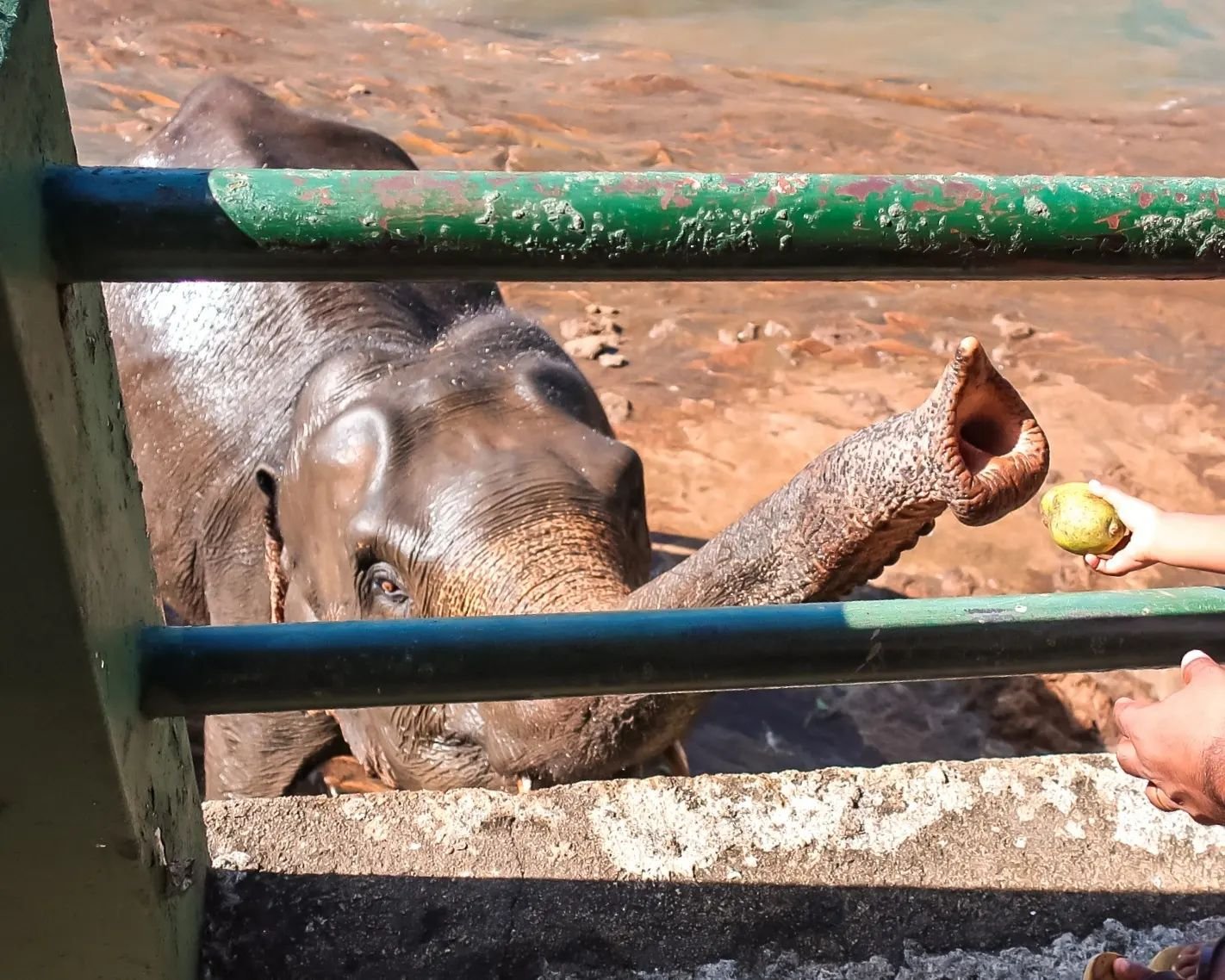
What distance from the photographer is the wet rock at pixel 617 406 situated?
5.72 meters

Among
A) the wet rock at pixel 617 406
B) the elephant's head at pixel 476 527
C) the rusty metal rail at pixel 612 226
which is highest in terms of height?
the rusty metal rail at pixel 612 226

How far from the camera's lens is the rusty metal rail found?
78 centimetres

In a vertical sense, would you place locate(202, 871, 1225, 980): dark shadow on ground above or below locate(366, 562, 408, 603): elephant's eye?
above

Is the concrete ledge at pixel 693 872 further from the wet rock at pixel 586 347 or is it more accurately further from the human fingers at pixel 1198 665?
the wet rock at pixel 586 347

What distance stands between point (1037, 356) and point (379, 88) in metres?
5.97

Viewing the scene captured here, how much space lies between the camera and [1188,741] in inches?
47.8

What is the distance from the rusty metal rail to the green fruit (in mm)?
627

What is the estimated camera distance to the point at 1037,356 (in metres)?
6.45

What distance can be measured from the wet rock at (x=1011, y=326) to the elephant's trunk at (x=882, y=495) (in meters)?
5.44

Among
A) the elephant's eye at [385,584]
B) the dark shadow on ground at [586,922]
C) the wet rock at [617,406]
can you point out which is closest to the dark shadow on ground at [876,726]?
the elephant's eye at [385,584]

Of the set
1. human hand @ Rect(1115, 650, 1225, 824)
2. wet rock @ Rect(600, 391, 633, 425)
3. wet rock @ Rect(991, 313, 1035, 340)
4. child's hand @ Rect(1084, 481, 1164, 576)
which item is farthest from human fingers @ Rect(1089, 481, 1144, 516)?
wet rock @ Rect(991, 313, 1035, 340)

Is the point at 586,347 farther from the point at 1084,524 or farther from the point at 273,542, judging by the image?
the point at 1084,524

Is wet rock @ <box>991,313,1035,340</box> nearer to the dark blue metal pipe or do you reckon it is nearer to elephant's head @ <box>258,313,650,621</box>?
elephant's head @ <box>258,313,650,621</box>

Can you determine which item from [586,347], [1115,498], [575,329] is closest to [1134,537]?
[1115,498]
